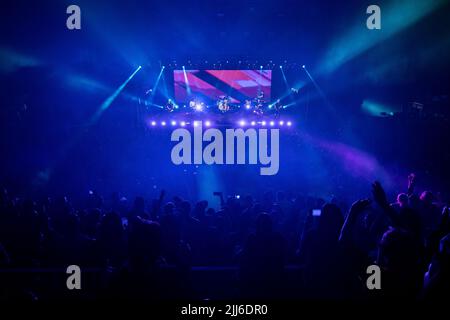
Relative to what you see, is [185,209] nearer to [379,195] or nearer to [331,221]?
[331,221]

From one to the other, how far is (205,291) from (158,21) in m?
8.23

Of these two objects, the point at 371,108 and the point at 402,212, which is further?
the point at 371,108

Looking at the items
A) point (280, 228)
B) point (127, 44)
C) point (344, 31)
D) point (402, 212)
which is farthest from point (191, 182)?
point (402, 212)

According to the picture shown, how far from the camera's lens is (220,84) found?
12484 mm

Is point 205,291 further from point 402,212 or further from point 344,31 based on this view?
point 344,31

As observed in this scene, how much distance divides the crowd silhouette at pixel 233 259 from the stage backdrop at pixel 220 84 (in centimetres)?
888

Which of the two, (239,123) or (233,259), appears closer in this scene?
(233,259)

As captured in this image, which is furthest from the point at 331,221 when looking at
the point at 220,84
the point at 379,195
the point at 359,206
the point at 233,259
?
the point at 220,84

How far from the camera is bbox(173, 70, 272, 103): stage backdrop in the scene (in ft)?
40.3

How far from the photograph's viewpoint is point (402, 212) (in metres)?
2.94

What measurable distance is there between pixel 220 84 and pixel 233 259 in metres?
9.54

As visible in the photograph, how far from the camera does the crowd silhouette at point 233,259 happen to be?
2680 mm

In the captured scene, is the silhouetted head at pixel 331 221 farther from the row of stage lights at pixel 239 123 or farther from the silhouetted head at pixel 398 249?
the row of stage lights at pixel 239 123

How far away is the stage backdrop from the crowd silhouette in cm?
888
